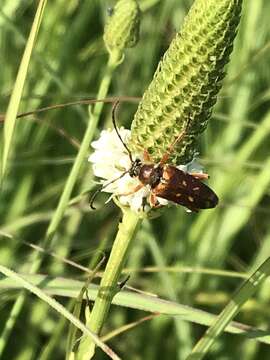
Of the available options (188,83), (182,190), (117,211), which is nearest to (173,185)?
(182,190)

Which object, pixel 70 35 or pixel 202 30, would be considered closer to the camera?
pixel 202 30

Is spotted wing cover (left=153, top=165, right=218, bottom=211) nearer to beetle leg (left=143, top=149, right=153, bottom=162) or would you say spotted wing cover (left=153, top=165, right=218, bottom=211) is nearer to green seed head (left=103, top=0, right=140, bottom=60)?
beetle leg (left=143, top=149, right=153, bottom=162)

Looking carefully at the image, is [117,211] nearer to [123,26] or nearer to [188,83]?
[123,26]

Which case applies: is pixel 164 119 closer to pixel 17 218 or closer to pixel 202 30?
pixel 202 30

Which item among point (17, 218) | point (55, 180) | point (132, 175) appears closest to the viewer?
point (132, 175)

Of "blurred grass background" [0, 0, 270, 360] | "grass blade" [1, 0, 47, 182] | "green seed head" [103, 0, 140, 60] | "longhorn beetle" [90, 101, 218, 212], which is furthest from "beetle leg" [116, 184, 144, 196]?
"blurred grass background" [0, 0, 270, 360]

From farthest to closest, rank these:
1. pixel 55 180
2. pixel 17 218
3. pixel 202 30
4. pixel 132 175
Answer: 1. pixel 55 180
2. pixel 17 218
3. pixel 132 175
4. pixel 202 30

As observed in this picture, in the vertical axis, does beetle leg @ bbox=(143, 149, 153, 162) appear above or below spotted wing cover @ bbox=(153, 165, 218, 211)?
above

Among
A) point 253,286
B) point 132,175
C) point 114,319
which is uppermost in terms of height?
point 114,319

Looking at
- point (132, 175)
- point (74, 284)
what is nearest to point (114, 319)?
point (74, 284)
